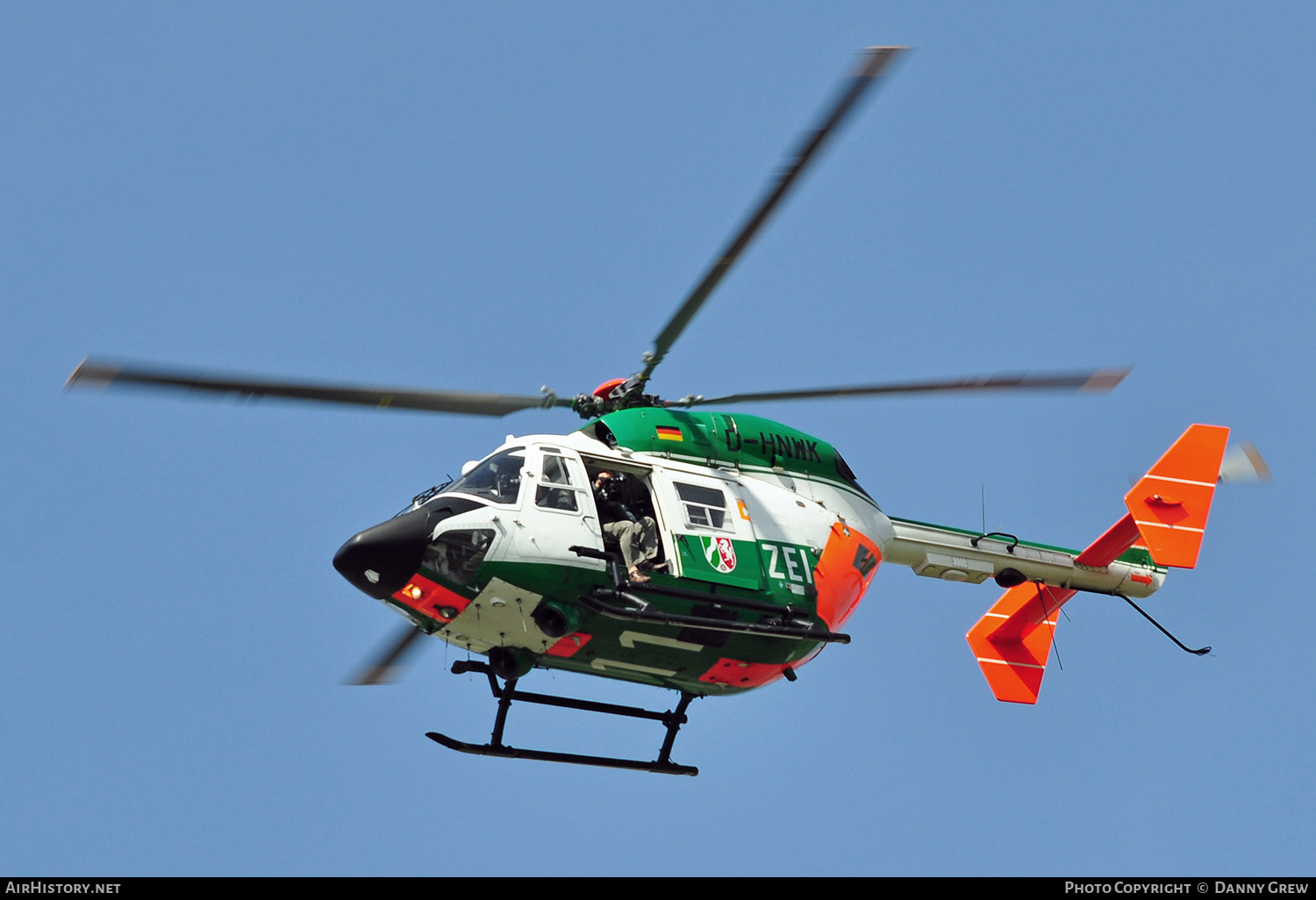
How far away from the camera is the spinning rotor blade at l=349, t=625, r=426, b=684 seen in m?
Result: 16.2

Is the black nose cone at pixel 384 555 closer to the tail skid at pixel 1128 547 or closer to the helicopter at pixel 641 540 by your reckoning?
the helicopter at pixel 641 540

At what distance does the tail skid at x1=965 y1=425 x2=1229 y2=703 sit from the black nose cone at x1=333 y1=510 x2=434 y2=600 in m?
8.40

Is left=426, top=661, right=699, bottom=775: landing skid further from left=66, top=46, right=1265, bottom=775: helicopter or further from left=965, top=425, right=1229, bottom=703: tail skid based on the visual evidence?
left=965, top=425, right=1229, bottom=703: tail skid

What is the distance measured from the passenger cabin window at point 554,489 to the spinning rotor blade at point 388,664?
2404 millimetres

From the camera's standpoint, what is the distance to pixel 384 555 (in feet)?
46.5

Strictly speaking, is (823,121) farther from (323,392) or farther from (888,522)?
(888,522)

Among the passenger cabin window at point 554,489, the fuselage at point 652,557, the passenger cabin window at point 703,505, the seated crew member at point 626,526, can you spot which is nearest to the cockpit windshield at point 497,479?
the fuselage at point 652,557

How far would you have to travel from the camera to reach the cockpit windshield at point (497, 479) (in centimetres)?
1476

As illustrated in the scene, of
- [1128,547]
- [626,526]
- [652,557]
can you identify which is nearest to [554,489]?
[626,526]

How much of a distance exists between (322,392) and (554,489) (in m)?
2.47

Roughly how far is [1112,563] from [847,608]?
420 centimetres

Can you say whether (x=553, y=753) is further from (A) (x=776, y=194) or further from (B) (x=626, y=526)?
(A) (x=776, y=194)
